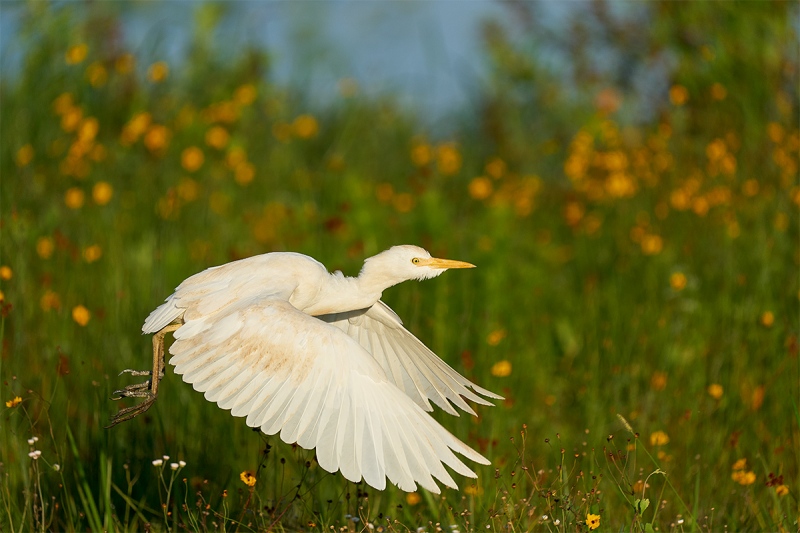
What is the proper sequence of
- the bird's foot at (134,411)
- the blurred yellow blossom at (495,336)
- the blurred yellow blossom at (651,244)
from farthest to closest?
1. the blurred yellow blossom at (651,244)
2. the blurred yellow blossom at (495,336)
3. the bird's foot at (134,411)

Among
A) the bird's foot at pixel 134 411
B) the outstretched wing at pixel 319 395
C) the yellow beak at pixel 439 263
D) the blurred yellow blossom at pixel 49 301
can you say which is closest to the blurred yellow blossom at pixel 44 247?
the blurred yellow blossom at pixel 49 301

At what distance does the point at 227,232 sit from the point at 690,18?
156 inches

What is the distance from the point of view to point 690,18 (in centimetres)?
774

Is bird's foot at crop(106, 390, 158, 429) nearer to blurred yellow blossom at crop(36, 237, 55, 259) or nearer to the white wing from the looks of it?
the white wing

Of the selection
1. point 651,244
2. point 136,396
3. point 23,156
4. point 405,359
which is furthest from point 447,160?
point 136,396

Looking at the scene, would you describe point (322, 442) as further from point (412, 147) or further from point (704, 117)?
point (412, 147)

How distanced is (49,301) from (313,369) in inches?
81.5

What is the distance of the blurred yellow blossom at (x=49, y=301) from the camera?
4.44 meters

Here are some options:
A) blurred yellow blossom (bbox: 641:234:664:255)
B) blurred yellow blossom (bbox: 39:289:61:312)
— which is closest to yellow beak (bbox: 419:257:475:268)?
blurred yellow blossom (bbox: 39:289:61:312)

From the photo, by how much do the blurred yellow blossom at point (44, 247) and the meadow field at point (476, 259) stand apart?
0.10 ft

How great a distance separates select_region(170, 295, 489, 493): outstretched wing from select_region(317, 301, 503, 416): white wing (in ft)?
1.80

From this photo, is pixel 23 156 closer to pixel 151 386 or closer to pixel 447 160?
pixel 447 160

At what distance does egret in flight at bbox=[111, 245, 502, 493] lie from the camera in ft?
8.66

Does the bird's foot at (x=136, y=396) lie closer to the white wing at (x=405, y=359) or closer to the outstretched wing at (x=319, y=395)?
the outstretched wing at (x=319, y=395)
